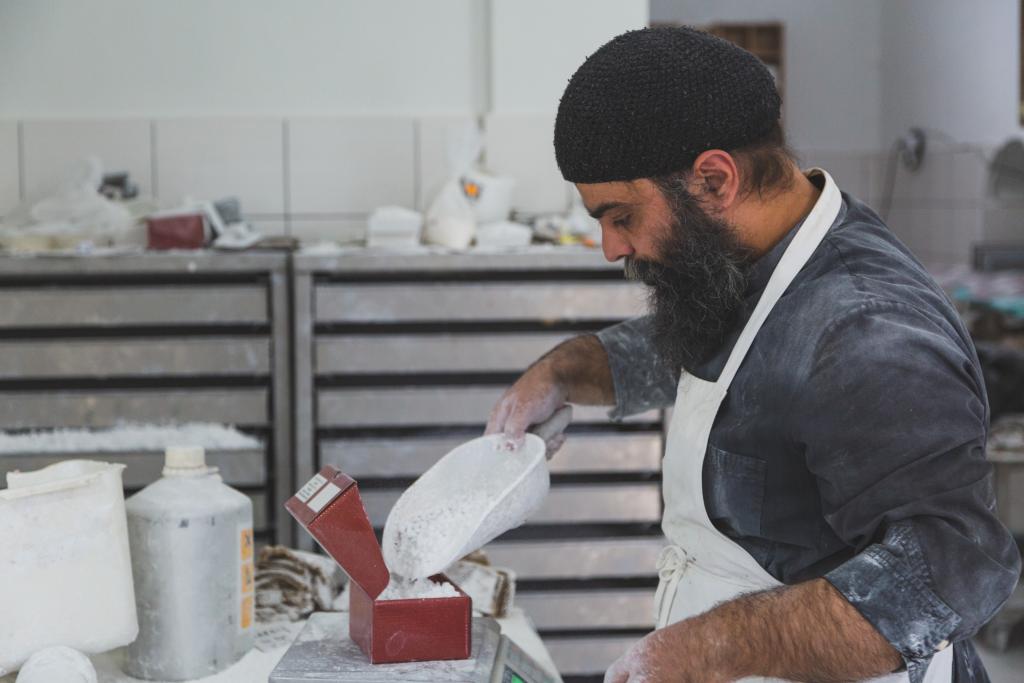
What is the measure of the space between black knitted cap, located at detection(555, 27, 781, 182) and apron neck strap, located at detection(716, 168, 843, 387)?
127 millimetres

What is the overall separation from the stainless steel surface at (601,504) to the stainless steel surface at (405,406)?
0.57ft

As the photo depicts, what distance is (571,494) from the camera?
2580 millimetres

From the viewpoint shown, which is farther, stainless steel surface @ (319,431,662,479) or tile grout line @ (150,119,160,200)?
tile grout line @ (150,119,160,200)

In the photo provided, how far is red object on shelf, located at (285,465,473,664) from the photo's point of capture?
1.36 meters

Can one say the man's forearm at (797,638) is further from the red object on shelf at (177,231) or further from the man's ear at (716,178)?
the red object on shelf at (177,231)

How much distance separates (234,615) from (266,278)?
1.13m

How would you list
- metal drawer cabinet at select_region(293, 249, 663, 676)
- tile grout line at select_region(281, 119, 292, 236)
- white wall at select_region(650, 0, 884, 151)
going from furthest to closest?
white wall at select_region(650, 0, 884, 151)
tile grout line at select_region(281, 119, 292, 236)
metal drawer cabinet at select_region(293, 249, 663, 676)

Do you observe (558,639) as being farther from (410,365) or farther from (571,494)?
(410,365)

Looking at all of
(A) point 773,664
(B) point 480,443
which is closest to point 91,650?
(B) point 480,443

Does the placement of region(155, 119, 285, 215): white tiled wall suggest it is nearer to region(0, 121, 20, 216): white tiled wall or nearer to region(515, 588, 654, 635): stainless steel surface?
region(0, 121, 20, 216): white tiled wall

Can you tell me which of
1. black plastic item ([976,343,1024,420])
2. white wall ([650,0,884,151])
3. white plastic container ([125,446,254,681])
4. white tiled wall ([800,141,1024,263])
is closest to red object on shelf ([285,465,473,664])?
white plastic container ([125,446,254,681])

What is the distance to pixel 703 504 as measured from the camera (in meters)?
1.44

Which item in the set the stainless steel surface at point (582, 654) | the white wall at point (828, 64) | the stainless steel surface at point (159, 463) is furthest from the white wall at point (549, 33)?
the white wall at point (828, 64)

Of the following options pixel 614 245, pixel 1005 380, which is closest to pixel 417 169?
pixel 614 245
